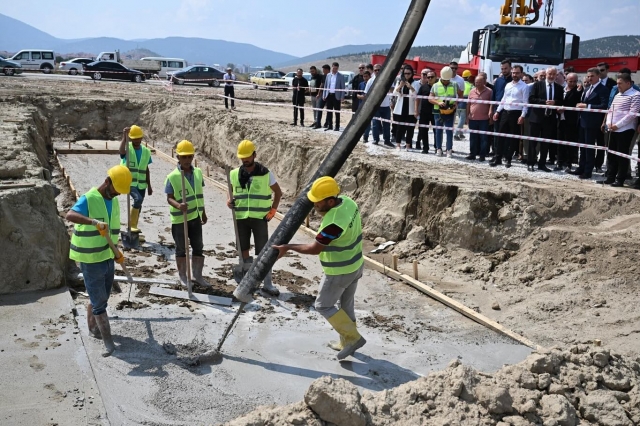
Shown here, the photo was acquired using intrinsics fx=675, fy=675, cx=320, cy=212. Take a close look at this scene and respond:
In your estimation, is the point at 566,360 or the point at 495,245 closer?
the point at 566,360

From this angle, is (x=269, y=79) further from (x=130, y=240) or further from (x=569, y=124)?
(x=130, y=240)

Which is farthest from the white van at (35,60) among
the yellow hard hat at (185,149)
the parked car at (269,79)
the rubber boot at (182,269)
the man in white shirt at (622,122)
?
the man in white shirt at (622,122)

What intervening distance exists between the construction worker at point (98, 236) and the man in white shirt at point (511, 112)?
24.9 ft

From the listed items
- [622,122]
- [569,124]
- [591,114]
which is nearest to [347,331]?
[622,122]

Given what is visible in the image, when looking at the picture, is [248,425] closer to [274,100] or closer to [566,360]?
[566,360]

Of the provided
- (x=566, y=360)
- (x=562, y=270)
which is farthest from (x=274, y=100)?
(x=566, y=360)

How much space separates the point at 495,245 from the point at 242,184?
12.4 ft

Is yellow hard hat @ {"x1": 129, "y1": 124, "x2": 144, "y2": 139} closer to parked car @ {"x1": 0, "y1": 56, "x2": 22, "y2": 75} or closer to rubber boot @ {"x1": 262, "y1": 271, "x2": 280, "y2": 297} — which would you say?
rubber boot @ {"x1": 262, "y1": 271, "x2": 280, "y2": 297}

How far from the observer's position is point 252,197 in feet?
27.5

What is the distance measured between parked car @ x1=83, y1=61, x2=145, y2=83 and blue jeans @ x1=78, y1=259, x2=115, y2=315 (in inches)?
1323

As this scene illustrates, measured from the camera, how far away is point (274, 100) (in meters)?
31.1

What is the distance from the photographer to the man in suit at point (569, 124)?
11.5m

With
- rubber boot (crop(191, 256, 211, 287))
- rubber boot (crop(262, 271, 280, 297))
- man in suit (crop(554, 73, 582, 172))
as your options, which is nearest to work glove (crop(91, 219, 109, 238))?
rubber boot (crop(191, 256, 211, 287))

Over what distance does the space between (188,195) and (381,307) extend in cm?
277
